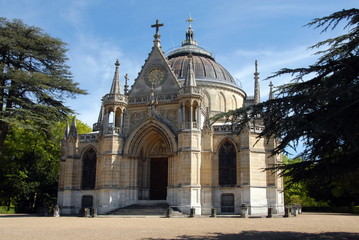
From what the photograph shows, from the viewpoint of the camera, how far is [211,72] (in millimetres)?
38875

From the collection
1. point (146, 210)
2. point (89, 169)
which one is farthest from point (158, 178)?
point (89, 169)

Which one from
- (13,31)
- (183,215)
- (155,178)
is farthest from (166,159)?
(13,31)

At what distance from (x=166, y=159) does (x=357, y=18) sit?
73.8 feet

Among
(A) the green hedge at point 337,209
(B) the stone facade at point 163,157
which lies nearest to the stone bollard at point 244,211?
(B) the stone facade at point 163,157

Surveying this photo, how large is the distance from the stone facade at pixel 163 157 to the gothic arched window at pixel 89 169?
3.2 inches

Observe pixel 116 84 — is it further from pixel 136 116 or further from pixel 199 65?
pixel 199 65

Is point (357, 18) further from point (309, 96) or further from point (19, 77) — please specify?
point (19, 77)

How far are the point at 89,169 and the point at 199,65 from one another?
52.4ft

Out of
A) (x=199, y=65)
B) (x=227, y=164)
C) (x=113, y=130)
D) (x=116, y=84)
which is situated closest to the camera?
(x=227, y=164)

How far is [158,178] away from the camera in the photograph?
103 ft

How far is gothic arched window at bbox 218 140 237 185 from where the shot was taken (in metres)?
28.4

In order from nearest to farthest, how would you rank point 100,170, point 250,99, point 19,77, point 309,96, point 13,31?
1. point 309,96
2. point 19,77
3. point 13,31
4. point 100,170
5. point 250,99

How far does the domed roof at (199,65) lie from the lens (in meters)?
38.3

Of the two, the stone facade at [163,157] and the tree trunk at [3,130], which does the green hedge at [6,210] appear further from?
the tree trunk at [3,130]
